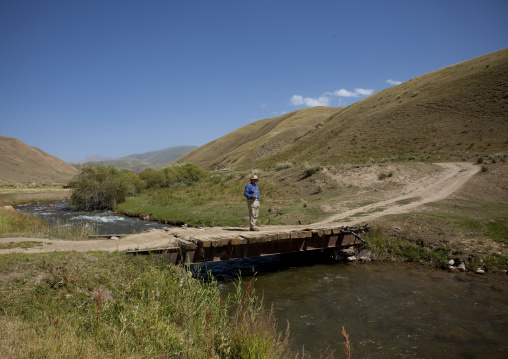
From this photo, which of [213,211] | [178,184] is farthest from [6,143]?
[213,211]

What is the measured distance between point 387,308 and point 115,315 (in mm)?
7817

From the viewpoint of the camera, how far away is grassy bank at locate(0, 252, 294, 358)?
429 centimetres

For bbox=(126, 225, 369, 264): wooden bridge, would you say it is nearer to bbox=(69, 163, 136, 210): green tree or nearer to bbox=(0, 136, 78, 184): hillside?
bbox=(69, 163, 136, 210): green tree

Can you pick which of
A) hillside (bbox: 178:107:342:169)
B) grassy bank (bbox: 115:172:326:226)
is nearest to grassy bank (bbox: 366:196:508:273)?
grassy bank (bbox: 115:172:326:226)

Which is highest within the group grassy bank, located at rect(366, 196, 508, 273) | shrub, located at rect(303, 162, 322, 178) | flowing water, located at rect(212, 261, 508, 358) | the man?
shrub, located at rect(303, 162, 322, 178)

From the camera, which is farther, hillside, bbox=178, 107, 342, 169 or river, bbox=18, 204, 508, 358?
hillside, bbox=178, 107, 342, 169

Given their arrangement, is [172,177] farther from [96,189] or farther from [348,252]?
[348,252]

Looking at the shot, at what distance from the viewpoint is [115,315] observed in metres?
5.79

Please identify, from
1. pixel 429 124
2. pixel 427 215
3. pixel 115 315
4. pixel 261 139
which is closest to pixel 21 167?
pixel 261 139

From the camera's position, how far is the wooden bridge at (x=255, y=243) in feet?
37.4

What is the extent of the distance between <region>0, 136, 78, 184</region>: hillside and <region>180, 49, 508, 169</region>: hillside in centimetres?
7961

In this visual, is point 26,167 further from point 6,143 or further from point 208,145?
point 208,145

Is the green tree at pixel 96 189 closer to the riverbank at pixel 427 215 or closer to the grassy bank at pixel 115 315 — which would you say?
the riverbank at pixel 427 215

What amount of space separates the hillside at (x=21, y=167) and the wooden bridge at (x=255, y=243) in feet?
289
